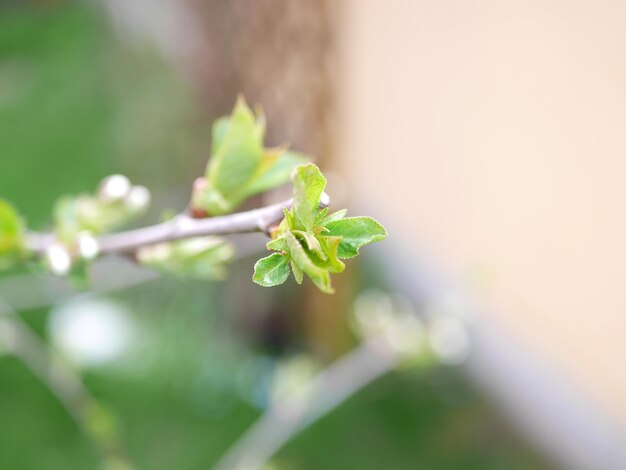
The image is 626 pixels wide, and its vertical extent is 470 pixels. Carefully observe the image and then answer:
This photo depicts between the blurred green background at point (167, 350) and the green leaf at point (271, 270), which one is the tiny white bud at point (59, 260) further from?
the blurred green background at point (167, 350)

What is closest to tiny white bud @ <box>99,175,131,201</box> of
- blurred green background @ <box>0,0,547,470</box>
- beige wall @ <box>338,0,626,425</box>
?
blurred green background @ <box>0,0,547,470</box>

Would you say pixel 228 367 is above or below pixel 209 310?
below

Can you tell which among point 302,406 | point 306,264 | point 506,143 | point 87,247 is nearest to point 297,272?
point 306,264

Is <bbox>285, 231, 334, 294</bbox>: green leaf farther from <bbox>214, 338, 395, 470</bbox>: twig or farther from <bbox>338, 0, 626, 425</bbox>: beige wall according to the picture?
<bbox>338, 0, 626, 425</bbox>: beige wall

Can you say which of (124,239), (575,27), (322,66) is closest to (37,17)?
(322,66)

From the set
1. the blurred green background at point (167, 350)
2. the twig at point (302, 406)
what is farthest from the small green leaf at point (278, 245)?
the blurred green background at point (167, 350)

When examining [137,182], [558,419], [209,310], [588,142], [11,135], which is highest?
[11,135]

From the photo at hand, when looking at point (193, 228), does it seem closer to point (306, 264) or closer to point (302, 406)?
point (306, 264)

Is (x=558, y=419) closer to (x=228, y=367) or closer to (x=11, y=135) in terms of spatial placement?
(x=228, y=367)
